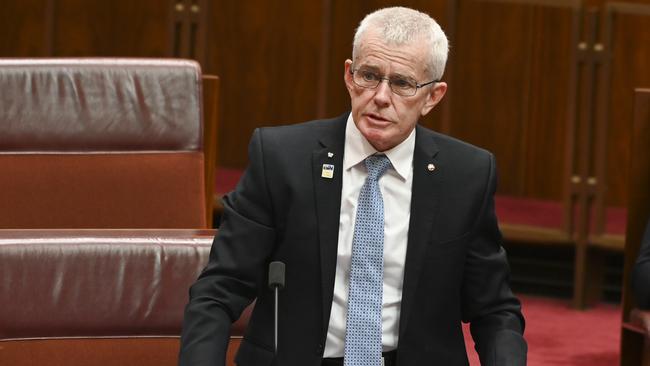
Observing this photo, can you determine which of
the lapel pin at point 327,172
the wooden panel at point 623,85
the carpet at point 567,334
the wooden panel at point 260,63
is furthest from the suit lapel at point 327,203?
the wooden panel at point 260,63

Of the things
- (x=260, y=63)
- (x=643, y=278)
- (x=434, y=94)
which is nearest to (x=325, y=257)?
(x=434, y=94)

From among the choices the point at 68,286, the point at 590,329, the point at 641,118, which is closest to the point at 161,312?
the point at 68,286

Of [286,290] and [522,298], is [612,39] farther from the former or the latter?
[286,290]

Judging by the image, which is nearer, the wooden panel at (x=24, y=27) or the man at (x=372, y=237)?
the man at (x=372, y=237)

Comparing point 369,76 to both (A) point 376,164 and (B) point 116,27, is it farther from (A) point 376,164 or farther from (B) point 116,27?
(B) point 116,27

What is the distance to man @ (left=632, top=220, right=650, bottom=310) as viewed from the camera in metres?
1.14

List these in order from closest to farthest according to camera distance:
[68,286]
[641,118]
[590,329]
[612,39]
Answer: [68,286]
[641,118]
[590,329]
[612,39]

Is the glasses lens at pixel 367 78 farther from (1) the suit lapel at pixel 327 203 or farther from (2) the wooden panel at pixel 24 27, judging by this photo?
(2) the wooden panel at pixel 24 27

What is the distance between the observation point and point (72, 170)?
1.34 metres

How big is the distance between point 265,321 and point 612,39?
1.23 meters

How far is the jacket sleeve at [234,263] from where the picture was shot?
0.86 m

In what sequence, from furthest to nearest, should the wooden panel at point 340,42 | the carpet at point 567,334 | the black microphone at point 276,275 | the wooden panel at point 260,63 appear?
1. the wooden panel at point 260,63
2. the wooden panel at point 340,42
3. the carpet at point 567,334
4. the black microphone at point 276,275

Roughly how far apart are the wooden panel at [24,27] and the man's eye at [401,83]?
66.5 inches

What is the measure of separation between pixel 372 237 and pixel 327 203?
0.13ft
